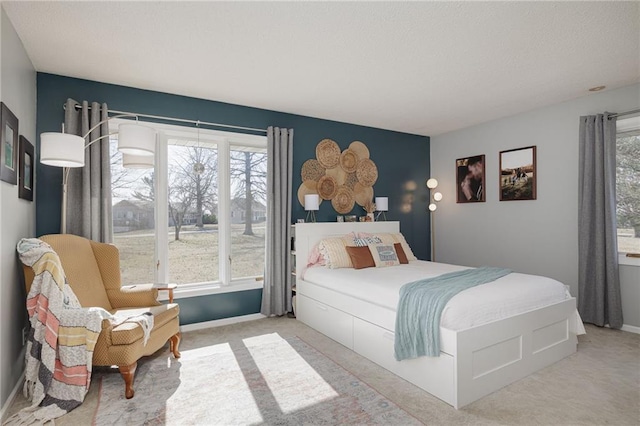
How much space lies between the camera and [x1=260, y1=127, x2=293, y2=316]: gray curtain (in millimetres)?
4230

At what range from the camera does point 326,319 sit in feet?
11.8

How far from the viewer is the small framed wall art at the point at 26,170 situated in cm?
258

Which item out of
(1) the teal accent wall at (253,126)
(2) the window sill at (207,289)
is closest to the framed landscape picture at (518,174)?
(1) the teal accent wall at (253,126)

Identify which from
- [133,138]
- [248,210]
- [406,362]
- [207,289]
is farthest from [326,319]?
[133,138]

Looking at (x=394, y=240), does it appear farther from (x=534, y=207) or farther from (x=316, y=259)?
(x=534, y=207)

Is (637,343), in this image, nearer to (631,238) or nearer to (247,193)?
(631,238)

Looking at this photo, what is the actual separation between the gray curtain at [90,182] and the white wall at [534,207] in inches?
191

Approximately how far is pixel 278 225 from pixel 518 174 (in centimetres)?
333

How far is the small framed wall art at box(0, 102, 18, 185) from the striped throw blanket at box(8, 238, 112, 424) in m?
0.56

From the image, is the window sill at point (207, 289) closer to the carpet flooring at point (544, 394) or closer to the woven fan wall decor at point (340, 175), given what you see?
the carpet flooring at point (544, 394)

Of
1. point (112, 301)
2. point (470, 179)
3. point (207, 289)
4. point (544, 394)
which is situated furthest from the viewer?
point (470, 179)

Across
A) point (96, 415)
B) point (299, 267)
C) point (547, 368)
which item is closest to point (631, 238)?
point (547, 368)

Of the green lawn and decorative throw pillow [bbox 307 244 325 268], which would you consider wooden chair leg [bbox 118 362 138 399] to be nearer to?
the green lawn

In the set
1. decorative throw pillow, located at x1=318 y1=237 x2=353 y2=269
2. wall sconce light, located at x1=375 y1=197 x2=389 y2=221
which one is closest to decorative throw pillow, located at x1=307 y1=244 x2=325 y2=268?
decorative throw pillow, located at x1=318 y1=237 x2=353 y2=269
